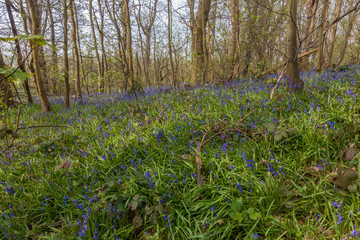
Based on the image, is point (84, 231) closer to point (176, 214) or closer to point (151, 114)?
point (176, 214)

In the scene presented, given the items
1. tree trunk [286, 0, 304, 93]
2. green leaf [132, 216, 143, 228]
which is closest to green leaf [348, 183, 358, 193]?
green leaf [132, 216, 143, 228]

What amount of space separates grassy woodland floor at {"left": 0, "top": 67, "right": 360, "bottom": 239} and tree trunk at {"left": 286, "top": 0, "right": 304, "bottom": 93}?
356mm

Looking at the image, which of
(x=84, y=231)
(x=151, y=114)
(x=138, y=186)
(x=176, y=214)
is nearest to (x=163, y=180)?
(x=138, y=186)

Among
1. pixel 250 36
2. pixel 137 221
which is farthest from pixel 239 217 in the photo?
pixel 250 36

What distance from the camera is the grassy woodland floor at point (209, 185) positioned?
1775mm

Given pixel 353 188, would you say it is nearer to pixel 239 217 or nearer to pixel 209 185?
pixel 239 217

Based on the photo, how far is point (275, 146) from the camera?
2.51 meters

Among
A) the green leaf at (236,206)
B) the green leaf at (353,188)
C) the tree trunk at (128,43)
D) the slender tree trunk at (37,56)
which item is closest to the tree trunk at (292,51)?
the green leaf at (353,188)

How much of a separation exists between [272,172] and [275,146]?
47cm

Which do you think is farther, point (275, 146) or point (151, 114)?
point (151, 114)

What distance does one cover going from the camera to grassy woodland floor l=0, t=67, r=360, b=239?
1.78m

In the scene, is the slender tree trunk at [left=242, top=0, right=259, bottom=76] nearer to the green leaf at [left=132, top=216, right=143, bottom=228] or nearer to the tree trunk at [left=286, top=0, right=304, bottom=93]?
the tree trunk at [left=286, top=0, right=304, bottom=93]

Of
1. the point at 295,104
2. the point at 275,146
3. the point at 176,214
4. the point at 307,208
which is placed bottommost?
the point at 176,214

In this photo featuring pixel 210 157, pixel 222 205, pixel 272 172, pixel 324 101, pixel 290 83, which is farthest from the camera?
pixel 290 83
